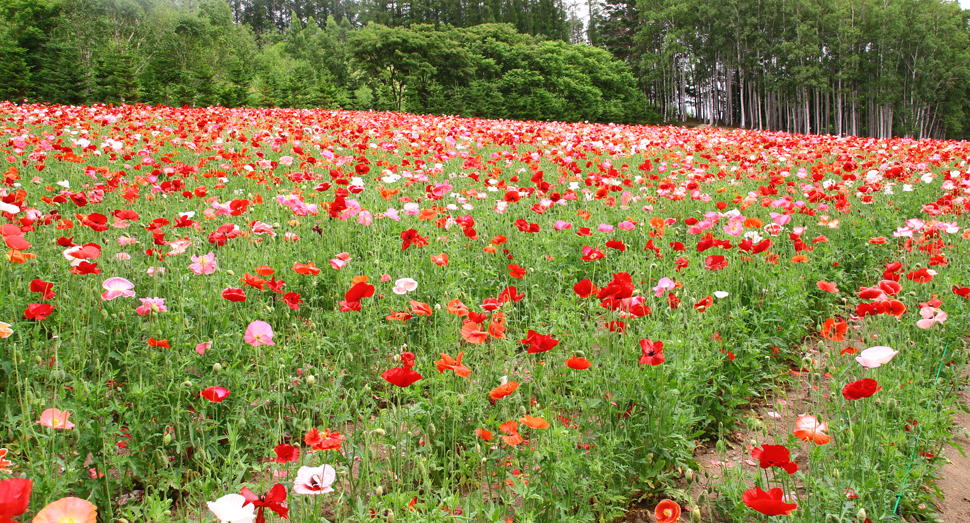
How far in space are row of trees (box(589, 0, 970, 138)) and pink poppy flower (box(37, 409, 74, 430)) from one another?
43.8 meters

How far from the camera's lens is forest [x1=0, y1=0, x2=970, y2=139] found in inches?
961

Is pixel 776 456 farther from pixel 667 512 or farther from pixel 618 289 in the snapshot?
pixel 618 289

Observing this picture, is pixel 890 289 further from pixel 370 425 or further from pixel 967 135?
pixel 967 135

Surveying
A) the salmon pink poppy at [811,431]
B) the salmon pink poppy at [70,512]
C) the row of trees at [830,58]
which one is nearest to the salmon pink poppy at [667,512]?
the salmon pink poppy at [811,431]

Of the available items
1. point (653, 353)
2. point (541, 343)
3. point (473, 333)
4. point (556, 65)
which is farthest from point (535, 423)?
point (556, 65)

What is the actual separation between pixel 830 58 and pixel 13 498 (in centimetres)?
4894

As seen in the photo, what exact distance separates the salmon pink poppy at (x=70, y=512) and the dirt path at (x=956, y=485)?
254 centimetres

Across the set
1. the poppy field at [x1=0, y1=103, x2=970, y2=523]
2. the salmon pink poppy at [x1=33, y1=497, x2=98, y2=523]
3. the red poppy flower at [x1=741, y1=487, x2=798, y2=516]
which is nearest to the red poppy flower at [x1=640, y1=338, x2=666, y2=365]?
the poppy field at [x1=0, y1=103, x2=970, y2=523]

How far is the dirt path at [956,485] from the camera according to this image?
6.78 feet

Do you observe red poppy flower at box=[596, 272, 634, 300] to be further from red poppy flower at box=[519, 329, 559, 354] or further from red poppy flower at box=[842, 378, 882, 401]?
red poppy flower at box=[842, 378, 882, 401]

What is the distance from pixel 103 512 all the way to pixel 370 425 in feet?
2.81

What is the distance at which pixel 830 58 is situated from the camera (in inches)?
1598

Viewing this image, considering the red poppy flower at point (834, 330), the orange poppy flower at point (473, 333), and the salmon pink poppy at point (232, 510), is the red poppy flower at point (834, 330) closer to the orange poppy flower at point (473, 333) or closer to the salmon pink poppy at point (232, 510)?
the orange poppy flower at point (473, 333)

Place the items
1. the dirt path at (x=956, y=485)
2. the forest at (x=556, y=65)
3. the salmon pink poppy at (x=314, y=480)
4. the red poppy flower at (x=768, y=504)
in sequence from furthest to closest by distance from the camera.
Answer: the forest at (x=556, y=65) → the dirt path at (x=956, y=485) → the salmon pink poppy at (x=314, y=480) → the red poppy flower at (x=768, y=504)
